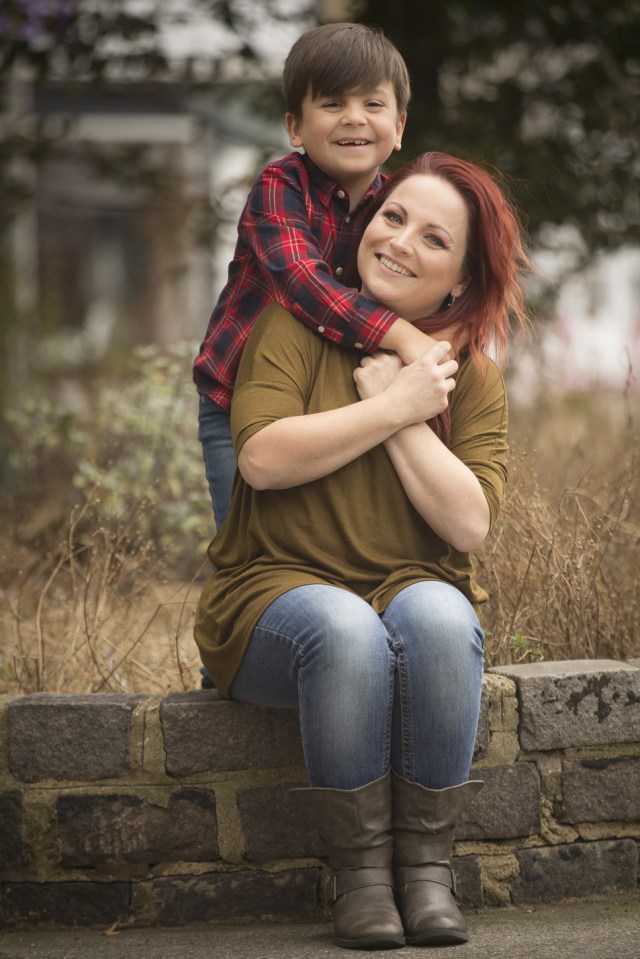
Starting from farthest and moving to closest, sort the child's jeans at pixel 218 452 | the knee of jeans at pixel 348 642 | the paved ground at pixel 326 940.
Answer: the child's jeans at pixel 218 452 < the paved ground at pixel 326 940 < the knee of jeans at pixel 348 642

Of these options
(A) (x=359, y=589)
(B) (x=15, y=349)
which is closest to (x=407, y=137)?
(B) (x=15, y=349)

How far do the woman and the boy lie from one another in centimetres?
8

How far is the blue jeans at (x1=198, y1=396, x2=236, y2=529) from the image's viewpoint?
9.73ft

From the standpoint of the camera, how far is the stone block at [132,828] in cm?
272

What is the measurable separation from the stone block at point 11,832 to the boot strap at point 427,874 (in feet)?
2.83

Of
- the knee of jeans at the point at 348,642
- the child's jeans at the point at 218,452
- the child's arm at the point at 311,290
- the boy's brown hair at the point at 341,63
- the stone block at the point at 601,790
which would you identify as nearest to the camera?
the knee of jeans at the point at 348,642

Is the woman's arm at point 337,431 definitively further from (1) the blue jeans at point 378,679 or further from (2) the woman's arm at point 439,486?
(1) the blue jeans at point 378,679

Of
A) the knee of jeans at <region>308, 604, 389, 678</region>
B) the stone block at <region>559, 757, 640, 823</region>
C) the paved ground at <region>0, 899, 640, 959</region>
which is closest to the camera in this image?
the knee of jeans at <region>308, 604, 389, 678</region>

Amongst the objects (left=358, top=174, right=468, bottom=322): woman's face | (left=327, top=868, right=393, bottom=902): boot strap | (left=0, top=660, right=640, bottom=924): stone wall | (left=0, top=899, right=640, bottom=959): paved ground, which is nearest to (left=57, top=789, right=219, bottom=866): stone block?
(left=0, top=660, right=640, bottom=924): stone wall

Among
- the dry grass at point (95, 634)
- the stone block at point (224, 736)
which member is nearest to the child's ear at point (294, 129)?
the dry grass at point (95, 634)

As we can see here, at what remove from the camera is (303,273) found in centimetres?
259

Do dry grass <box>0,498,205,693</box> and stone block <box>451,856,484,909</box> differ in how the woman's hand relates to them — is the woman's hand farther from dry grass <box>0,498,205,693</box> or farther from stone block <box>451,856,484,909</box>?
stone block <box>451,856,484,909</box>

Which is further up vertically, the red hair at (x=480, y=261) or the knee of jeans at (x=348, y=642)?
the red hair at (x=480, y=261)

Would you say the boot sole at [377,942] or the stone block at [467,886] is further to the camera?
the stone block at [467,886]
